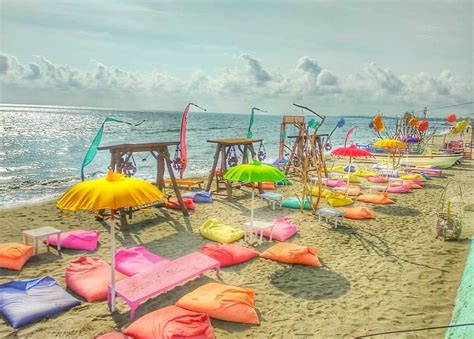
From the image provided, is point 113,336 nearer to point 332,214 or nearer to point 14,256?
point 14,256

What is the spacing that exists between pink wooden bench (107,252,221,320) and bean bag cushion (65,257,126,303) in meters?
0.38

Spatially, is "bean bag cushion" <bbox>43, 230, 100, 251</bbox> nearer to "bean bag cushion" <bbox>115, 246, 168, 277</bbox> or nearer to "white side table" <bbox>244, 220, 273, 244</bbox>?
"bean bag cushion" <bbox>115, 246, 168, 277</bbox>

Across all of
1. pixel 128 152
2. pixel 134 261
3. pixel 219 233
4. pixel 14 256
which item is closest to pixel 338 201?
pixel 219 233

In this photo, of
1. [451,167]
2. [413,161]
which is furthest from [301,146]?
[451,167]

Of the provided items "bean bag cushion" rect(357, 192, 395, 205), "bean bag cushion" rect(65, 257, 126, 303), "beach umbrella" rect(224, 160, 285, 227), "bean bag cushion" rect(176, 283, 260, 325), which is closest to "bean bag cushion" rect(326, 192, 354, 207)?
"bean bag cushion" rect(357, 192, 395, 205)

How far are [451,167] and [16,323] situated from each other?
2595cm

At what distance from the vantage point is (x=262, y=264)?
7312 millimetres

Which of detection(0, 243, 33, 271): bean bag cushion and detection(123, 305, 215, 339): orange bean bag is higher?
detection(123, 305, 215, 339): orange bean bag

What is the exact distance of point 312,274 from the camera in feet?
22.6

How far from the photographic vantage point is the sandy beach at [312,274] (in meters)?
5.10

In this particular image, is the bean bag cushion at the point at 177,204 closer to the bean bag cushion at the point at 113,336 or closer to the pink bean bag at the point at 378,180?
the bean bag cushion at the point at 113,336

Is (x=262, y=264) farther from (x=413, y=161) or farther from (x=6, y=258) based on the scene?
(x=413, y=161)

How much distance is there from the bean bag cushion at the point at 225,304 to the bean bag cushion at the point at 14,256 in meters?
3.70

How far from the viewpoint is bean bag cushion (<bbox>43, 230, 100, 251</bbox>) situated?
7896 millimetres
